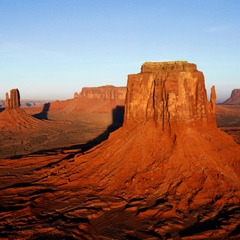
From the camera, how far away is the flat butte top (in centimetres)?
2341

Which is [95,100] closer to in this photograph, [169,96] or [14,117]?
[14,117]

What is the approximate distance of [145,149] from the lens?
77.3ft

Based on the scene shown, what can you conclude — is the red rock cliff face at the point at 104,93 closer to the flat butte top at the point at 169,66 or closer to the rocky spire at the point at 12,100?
the rocky spire at the point at 12,100

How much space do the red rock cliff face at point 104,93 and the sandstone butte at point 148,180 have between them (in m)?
79.0

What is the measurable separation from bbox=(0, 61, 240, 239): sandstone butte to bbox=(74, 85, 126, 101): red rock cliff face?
259 ft

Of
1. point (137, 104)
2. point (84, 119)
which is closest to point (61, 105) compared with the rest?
Answer: point (84, 119)

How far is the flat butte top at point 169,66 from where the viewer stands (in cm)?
2341

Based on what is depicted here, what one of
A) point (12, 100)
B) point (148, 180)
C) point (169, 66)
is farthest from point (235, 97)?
point (148, 180)

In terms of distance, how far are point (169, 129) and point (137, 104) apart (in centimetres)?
367

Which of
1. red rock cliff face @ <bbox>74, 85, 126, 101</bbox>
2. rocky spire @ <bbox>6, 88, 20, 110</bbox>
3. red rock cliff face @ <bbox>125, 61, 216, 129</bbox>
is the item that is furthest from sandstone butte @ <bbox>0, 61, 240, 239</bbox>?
red rock cliff face @ <bbox>74, 85, 126, 101</bbox>

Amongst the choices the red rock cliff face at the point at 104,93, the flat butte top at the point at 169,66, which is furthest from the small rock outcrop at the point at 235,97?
the flat butte top at the point at 169,66

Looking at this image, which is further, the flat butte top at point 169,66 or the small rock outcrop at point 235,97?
the small rock outcrop at point 235,97

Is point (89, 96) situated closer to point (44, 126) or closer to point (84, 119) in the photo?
point (84, 119)

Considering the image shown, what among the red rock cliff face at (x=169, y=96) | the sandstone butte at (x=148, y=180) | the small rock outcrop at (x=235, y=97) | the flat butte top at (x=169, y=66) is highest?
the small rock outcrop at (x=235, y=97)
